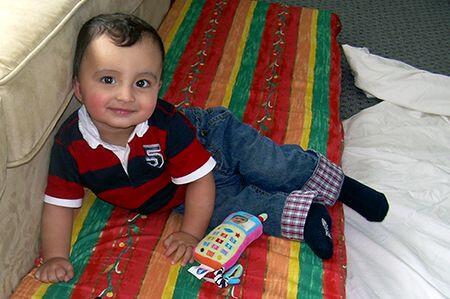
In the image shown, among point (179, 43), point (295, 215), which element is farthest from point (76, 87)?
point (179, 43)

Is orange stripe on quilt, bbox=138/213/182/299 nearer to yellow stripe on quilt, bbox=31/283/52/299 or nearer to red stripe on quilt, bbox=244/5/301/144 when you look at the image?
yellow stripe on quilt, bbox=31/283/52/299

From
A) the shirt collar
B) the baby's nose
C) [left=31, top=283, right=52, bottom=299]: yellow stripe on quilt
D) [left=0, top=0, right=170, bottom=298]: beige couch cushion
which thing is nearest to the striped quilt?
[left=31, top=283, right=52, bottom=299]: yellow stripe on quilt

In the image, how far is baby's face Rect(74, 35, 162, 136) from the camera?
3.26 feet

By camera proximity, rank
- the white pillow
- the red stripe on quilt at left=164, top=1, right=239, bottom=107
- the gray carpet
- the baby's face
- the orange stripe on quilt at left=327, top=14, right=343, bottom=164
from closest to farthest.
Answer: the baby's face
the orange stripe on quilt at left=327, top=14, right=343, bottom=164
the red stripe on quilt at left=164, top=1, right=239, bottom=107
the white pillow
the gray carpet

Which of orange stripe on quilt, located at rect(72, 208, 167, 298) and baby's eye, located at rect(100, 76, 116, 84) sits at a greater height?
baby's eye, located at rect(100, 76, 116, 84)

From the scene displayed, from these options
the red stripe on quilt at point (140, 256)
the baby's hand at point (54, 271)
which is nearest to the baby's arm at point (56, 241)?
the baby's hand at point (54, 271)

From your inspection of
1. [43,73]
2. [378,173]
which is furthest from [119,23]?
[378,173]

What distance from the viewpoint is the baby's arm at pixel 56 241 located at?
107 centimetres

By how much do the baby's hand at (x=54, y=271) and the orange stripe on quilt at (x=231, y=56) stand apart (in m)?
0.64

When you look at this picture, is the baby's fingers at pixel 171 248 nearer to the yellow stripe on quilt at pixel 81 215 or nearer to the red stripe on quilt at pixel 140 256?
the red stripe on quilt at pixel 140 256

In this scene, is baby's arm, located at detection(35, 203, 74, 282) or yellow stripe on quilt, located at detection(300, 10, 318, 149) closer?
baby's arm, located at detection(35, 203, 74, 282)

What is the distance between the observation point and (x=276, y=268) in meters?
1.12

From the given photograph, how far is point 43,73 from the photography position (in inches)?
36.4

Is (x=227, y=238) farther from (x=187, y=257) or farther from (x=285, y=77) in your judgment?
(x=285, y=77)
